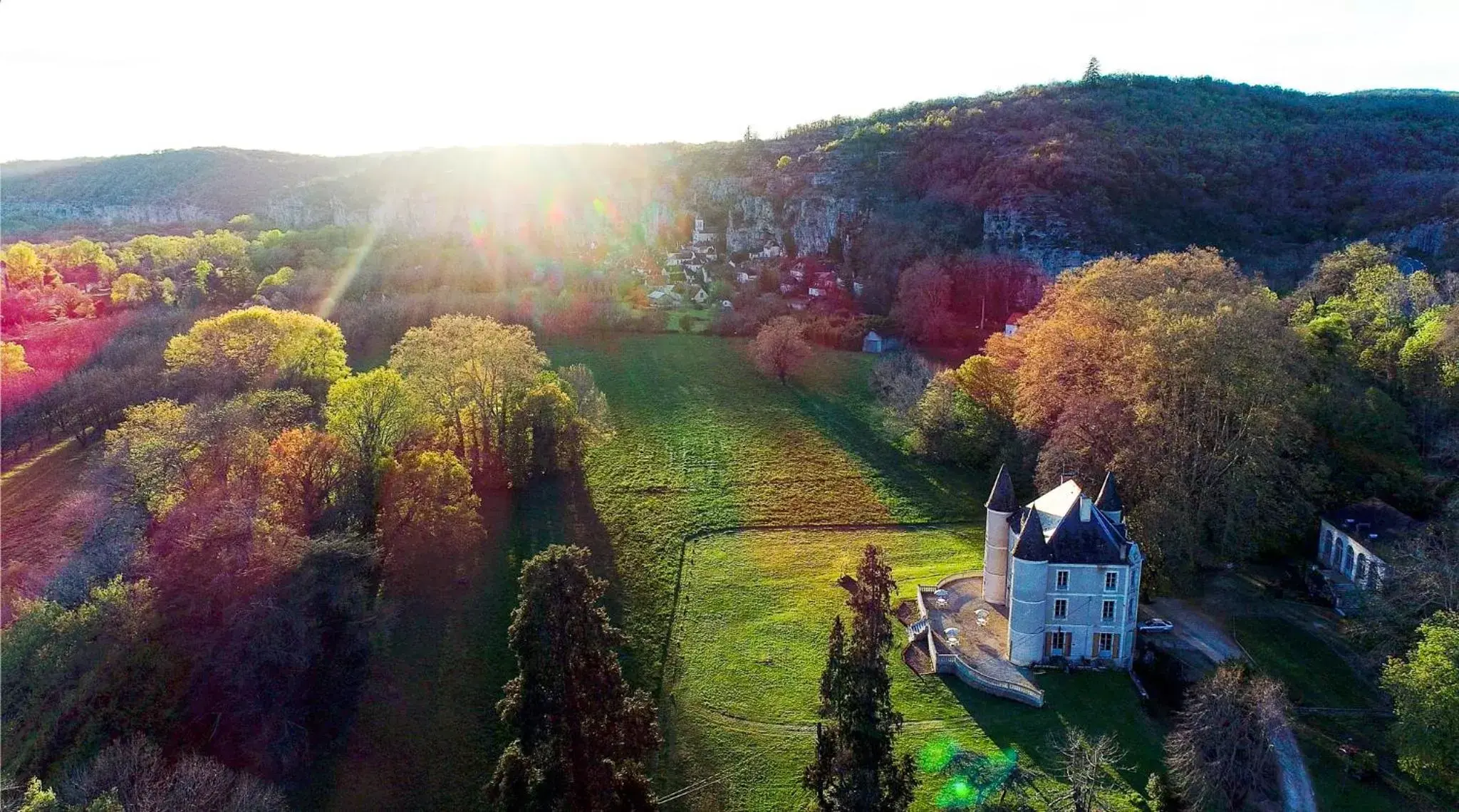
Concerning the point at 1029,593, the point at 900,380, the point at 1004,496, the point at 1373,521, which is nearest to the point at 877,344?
the point at 900,380

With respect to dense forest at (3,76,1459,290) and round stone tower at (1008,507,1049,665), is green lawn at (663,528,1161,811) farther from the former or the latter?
dense forest at (3,76,1459,290)

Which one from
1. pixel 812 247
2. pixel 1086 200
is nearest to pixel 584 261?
pixel 812 247

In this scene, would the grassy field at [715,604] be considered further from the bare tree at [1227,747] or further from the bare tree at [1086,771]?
the bare tree at [1227,747]

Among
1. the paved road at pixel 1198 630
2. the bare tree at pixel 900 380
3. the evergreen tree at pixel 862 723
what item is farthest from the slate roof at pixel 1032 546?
the bare tree at pixel 900 380

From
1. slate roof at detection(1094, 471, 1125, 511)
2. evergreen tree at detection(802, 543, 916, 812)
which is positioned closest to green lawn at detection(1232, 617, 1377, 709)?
slate roof at detection(1094, 471, 1125, 511)

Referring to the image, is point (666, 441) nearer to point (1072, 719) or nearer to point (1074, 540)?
point (1074, 540)

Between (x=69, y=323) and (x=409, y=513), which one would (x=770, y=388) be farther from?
(x=69, y=323)
